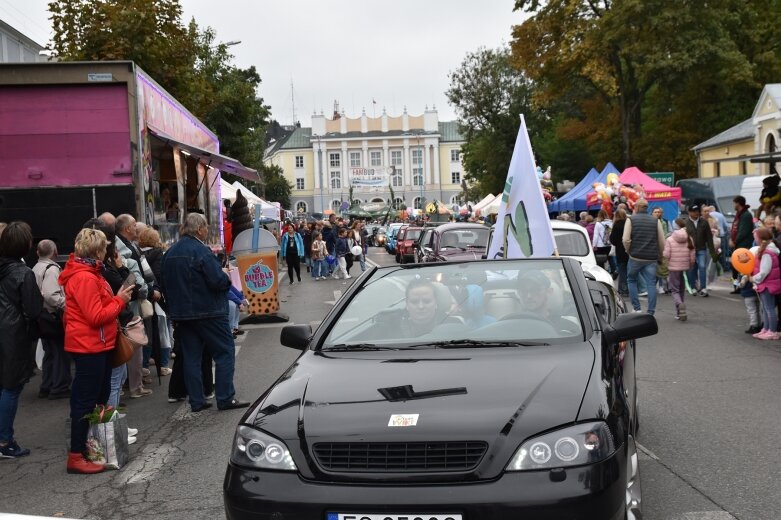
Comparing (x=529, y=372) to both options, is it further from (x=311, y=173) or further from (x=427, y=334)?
(x=311, y=173)

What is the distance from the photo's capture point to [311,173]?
144 metres

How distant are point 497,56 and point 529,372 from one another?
58.4m

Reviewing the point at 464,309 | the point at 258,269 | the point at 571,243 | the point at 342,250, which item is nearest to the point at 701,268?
the point at 571,243

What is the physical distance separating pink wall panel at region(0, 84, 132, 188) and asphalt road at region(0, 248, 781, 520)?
8.21 ft

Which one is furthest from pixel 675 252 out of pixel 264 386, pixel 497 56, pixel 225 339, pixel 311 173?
pixel 311 173

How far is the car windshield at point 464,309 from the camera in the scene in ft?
16.1

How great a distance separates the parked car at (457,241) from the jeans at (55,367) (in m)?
9.59

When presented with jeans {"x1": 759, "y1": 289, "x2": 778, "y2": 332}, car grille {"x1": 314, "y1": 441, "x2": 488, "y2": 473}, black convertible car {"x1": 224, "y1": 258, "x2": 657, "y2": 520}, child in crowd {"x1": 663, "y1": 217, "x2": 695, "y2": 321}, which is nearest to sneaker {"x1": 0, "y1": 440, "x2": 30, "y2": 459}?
black convertible car {"x1": 224, "y1": 258, "x2": 657, "y2": 520}

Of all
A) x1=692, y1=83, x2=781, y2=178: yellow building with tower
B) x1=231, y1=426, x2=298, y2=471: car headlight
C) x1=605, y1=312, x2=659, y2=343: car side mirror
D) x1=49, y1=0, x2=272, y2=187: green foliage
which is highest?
x1=49, y1=0, x2=272, y2=187: green foliage

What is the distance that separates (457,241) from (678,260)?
5060 millimetres

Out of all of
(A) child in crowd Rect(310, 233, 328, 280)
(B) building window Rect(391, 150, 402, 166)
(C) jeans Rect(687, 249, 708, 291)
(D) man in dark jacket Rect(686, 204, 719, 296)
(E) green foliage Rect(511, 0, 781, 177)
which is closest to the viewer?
(D) man in dark jacket Rect(686, 204, 719, 296)

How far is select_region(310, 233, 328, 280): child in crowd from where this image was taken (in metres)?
29.2

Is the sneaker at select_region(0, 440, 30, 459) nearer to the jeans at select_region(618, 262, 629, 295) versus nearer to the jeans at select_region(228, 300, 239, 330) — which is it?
the jeans at select_region(228, 300, 239, 330)

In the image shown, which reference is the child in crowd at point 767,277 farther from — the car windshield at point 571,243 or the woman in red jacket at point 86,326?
the woman in red jacket at point 86,326
